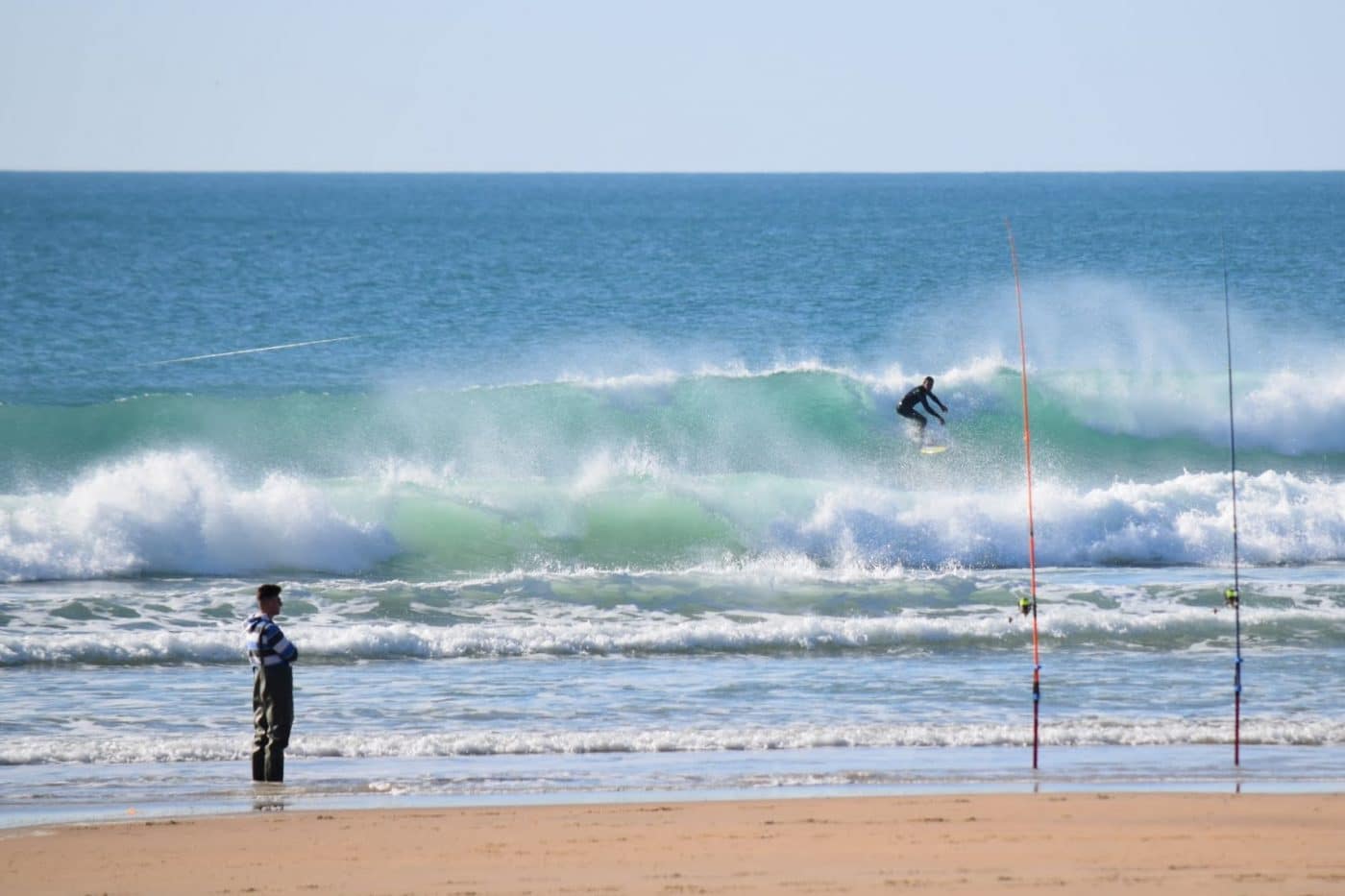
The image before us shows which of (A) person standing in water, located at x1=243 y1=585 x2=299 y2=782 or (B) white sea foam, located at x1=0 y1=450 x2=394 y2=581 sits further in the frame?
(B) white sea foam, located at x1=0 y1=450 x2=394 y2=581

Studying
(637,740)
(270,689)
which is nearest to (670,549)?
(637,740)

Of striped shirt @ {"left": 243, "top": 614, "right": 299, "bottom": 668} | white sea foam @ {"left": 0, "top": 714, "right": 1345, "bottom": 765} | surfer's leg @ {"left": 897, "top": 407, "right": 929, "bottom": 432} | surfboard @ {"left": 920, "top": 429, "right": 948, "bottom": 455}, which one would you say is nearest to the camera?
striped shirt @ {"left": 243, "top": 614, "right": 299, "bottom": 668}

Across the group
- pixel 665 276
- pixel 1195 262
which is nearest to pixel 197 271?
pixel 665 276

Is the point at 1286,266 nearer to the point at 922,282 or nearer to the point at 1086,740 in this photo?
the point at 922,282

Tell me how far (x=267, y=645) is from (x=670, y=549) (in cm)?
1092

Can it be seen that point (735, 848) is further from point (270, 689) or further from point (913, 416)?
point (913, 416)

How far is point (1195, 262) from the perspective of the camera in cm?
5716

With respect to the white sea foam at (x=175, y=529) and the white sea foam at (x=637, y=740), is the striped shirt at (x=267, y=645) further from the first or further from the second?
the white sea foam at (x=175, y=529)

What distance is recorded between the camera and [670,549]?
21.2 meters

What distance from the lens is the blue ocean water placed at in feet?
38.1

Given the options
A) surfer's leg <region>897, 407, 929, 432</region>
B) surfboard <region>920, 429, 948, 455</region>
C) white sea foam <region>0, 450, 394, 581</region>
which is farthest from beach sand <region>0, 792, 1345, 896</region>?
surfboard <region>920, 429, 948, 455</region>

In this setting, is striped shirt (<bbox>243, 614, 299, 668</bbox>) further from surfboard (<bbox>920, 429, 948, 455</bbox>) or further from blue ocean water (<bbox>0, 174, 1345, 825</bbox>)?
surfboard (<bbox>920, 429, 948, 455</bbox>)

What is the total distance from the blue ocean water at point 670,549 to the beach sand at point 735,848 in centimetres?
68

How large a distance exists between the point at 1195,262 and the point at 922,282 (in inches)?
429
